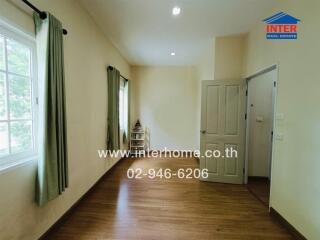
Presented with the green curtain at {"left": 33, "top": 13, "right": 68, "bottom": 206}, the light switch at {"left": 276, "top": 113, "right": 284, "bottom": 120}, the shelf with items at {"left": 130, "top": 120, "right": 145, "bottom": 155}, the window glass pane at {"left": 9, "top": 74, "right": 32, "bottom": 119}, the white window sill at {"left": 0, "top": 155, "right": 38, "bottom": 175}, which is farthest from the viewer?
the shelf with items at {"left": 130, "top": 120, "right": 145, "bottom": 155}

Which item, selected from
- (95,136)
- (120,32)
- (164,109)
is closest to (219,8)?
(120,32)

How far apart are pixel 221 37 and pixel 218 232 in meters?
3.29

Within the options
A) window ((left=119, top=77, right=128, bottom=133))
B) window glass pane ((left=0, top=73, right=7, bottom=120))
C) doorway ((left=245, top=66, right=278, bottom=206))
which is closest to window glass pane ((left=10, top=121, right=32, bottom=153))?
window glass pane ((left=0, top=73, right=7, bottom=120))

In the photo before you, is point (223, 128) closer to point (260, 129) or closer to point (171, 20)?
point (260, 129)

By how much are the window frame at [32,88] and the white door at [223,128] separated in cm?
280

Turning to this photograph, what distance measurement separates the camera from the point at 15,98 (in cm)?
157

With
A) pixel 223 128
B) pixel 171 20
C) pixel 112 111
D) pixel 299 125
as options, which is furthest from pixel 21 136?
pixel 223 128

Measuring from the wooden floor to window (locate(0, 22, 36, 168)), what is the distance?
1.07 m

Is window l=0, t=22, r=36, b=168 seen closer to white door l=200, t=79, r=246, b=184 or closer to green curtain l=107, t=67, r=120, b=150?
green curtain l=107, t=67, r=120, b=150

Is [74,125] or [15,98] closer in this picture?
[15,98]

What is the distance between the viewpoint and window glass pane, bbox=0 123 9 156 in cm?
145

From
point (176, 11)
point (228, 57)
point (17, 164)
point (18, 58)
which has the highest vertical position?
point (176, 11)

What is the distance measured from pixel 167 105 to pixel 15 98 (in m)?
4.57

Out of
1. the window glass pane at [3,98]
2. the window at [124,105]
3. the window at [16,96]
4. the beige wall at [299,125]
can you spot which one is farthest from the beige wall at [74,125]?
the beige wall at [299,125]
